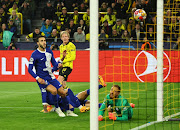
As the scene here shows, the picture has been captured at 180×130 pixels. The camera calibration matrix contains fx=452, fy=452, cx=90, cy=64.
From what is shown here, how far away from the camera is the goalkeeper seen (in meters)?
9.27

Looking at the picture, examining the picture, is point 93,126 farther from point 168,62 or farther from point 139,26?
point 139,26

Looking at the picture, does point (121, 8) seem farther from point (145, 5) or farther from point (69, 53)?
point (69, 53)

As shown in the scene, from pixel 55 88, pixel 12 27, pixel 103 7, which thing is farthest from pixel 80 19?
pixel 55 88

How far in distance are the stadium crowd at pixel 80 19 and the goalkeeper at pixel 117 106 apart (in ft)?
29.5

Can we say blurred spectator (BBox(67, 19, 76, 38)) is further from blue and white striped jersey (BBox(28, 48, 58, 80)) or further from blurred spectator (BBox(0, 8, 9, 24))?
blue and white striped jersey (BBox(28, 48, 58, 80))

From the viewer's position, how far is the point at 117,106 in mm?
9422

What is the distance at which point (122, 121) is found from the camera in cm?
932

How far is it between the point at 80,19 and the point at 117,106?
42.8 ft

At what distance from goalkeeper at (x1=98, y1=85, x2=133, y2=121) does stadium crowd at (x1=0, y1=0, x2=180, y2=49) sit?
8.99 meters

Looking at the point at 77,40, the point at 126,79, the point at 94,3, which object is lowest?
the point at 126,79

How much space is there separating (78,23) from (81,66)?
349 cm

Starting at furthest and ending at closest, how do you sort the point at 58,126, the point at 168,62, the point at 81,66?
the point at 81,66 → the point at 168,62 → the point at 58,126

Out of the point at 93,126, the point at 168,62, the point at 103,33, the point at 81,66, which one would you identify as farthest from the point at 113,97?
the point at 103,33

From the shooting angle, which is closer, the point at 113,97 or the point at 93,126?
the point at 93,126
